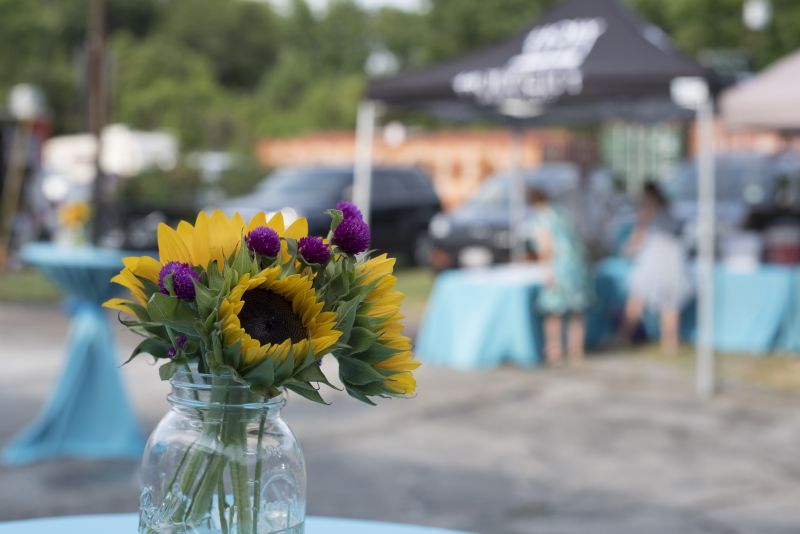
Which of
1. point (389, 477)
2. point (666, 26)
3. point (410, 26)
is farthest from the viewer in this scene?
point (410, 26)

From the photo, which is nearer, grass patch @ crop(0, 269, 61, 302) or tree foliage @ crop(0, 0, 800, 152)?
grass patch @ crop(0, 269, 61, 302)

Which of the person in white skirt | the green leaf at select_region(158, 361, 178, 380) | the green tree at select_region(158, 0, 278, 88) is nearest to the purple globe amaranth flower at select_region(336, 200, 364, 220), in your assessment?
the green leaf at select_region(158, 361, 178, 380)

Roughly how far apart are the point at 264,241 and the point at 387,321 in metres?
0.22

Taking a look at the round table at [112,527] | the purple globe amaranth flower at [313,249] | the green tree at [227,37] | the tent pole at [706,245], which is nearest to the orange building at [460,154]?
the tent pole at [706,245]

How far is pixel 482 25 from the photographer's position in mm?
50625

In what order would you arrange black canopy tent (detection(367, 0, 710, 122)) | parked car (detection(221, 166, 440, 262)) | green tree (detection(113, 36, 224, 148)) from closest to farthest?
black canopy tent (detection(367, 0, 710, 122)) < parked car (detection(221, 166, 440, 262)) < green tree (detection(113, 36, 224, 148))

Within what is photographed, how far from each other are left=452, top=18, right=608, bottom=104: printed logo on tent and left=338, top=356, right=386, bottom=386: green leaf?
759 cm

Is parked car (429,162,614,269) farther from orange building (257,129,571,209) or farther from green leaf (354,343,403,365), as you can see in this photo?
green leaf (354,343,403,365)

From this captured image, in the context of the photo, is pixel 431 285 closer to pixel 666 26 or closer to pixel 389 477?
pixel 389 477

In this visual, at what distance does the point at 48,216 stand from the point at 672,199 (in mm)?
9945

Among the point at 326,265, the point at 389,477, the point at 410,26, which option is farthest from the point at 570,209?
the point at 410,26

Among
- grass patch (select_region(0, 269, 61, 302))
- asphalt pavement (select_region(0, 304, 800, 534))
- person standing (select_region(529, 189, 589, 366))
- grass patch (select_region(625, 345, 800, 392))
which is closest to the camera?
asphalt pavement (select_region(0, 304, 800, 534))

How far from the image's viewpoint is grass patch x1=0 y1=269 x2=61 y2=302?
14.5m

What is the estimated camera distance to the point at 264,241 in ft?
5.21
